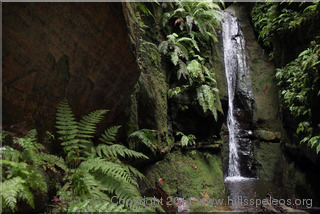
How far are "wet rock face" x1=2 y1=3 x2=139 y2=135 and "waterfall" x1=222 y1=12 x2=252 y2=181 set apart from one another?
6.64 meters

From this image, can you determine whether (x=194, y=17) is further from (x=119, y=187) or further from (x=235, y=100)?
(x=119, y=187)

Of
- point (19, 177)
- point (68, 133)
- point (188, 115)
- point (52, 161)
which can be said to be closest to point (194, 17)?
point (188, 115)

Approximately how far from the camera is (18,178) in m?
1.24

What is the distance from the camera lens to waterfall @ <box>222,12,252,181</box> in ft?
26.4

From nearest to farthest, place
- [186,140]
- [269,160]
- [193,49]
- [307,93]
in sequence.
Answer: [307,93], [186,140], [193,49], [269,160]

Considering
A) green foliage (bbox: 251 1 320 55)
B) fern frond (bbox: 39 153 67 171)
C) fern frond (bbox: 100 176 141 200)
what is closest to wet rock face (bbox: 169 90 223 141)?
green foliage (bbox: 251 1 320 55)

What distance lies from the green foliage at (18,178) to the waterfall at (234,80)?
23.6 feet

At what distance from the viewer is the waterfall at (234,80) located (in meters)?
8.05

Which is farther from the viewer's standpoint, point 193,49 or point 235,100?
point 235,100

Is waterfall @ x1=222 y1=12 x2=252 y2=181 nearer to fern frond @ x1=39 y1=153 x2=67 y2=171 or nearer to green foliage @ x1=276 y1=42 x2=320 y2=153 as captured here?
green foliage @ x1=276 y1=42 x2=320 y2=153

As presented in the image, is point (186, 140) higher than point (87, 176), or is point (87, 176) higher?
point (186, 140)

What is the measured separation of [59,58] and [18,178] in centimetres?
115

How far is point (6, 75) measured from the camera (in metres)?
1.57

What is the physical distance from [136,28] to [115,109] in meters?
1.18
